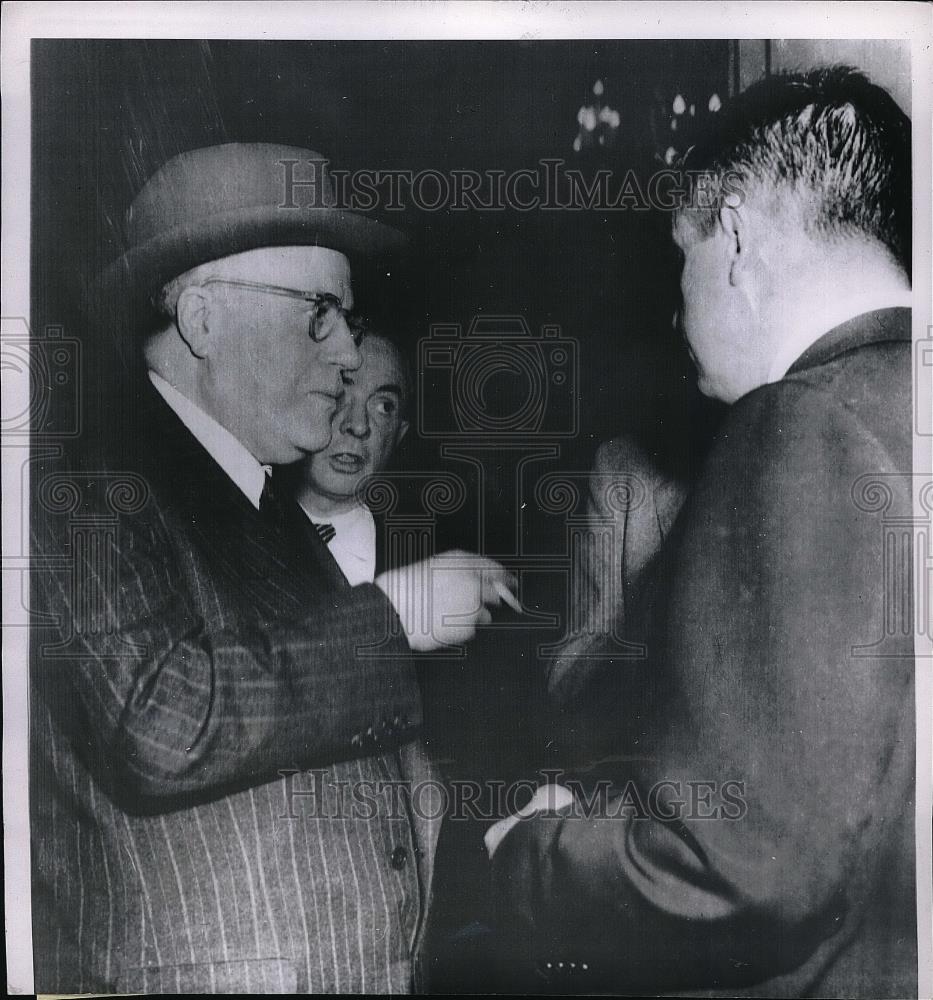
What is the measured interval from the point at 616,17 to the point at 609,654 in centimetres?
117

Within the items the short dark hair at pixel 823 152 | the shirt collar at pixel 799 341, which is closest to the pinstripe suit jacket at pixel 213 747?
the shirt collar at pixel 799 341

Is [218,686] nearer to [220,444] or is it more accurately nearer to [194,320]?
Answer: [220,444]

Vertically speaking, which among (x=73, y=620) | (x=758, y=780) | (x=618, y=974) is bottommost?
(x=618, y=974)

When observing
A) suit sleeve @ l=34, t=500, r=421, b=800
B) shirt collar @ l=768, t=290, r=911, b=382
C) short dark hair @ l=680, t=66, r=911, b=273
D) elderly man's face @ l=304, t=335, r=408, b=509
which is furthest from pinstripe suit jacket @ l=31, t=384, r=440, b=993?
short dark hair @ l=680, t=66, r=911, b=273

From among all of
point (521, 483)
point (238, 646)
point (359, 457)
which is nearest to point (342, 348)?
point (359, 457)

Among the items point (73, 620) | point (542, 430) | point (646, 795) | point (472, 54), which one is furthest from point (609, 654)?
point (472, 54)

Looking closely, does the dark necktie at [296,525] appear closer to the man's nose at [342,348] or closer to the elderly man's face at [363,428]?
the elderly man's face at [363,428]

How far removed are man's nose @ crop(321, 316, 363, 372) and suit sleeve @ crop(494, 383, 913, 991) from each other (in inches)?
26.6

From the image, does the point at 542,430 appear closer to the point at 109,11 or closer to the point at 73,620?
the point at 73,620

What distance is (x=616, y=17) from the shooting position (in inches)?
56.8

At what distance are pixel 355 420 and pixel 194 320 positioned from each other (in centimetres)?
35

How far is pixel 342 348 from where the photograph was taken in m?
1.44

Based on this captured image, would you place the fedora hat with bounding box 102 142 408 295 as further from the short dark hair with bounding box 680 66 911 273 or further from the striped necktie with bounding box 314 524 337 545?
the short dark hair with bounding box 680 66 911 273

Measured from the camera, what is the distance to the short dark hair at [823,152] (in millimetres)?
Result: 1434
